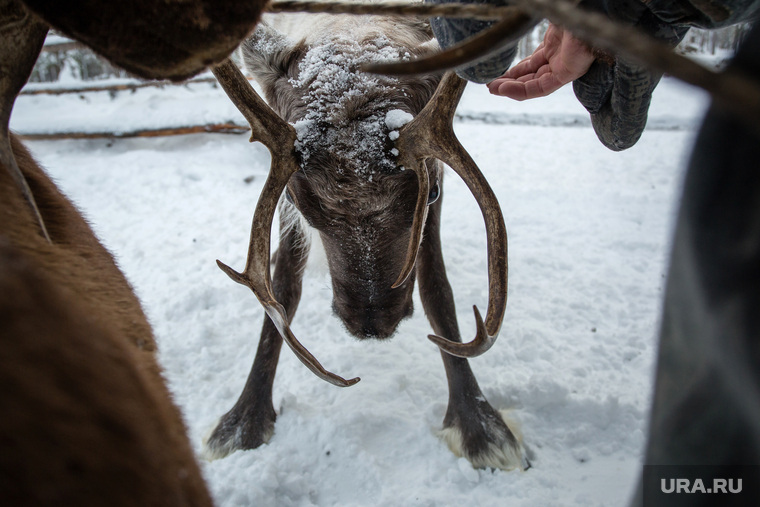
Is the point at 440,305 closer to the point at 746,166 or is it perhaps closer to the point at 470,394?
the point at 470,394

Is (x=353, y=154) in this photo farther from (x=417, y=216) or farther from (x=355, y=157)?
(x=417, y=216)

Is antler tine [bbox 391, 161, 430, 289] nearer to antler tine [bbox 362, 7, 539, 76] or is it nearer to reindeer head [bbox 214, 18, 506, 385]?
reindeer head [bbox 214, 18, 506, 385]

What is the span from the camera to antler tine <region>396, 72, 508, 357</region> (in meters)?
1.56

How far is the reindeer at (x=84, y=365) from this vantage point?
45cm

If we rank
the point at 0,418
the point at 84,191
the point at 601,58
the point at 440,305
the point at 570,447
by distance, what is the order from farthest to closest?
the point at 84,191, the point at 440,305, the point at 570,447, the point at 601,58, the point at 0,418

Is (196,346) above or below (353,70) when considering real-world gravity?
below

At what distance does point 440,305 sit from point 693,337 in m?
2.02

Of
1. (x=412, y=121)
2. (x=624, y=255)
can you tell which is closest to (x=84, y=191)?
(x=412, y=121)

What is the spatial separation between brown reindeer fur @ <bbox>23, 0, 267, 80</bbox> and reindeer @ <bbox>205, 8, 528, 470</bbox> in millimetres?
907

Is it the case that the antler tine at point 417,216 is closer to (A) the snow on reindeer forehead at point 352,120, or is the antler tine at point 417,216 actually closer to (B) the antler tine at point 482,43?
(A) the snow on reindeer forehead at point 352,120

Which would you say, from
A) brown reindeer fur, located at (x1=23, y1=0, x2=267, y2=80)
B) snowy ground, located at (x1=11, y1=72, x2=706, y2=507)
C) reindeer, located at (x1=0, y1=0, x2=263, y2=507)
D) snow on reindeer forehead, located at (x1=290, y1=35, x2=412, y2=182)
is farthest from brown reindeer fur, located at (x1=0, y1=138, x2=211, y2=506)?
snow on reindeer forehead, located at (x1=290, y1=35, x2=412, y2=182)

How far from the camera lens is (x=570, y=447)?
240 centimetres

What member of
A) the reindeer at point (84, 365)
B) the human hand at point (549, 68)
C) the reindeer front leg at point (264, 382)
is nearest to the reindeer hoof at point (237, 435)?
the reindeer front leg at point (264, 382)

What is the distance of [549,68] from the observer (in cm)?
175
